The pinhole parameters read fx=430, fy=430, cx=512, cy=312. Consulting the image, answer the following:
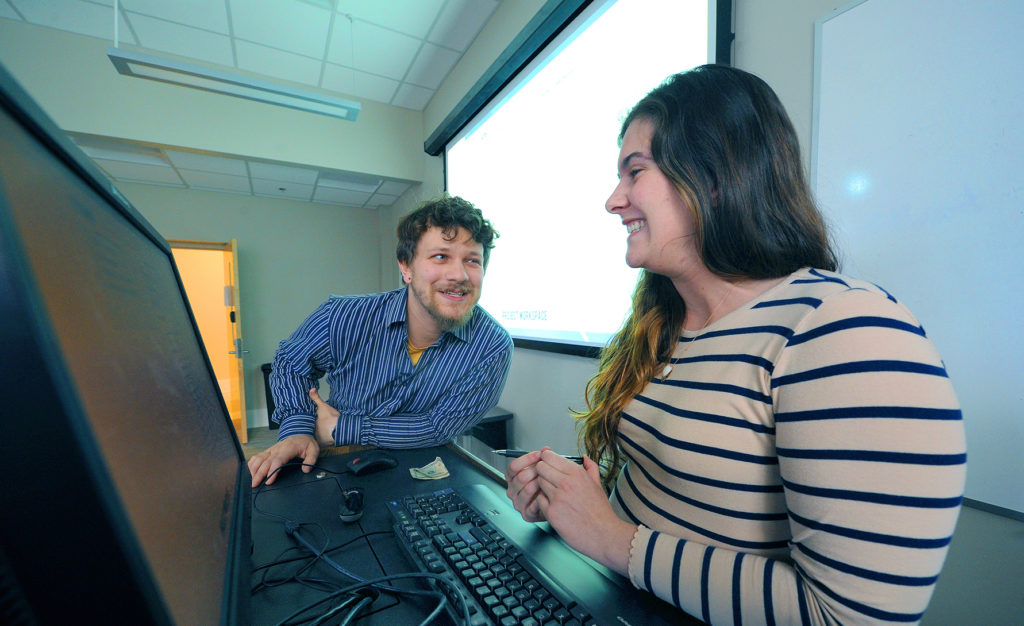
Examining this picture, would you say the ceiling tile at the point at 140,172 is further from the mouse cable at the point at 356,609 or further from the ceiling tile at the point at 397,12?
the mouse cable at the point at 356,609

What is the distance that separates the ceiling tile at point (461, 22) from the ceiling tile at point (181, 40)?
133cm

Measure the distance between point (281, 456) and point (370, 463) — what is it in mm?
185

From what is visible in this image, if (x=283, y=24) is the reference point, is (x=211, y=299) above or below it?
below

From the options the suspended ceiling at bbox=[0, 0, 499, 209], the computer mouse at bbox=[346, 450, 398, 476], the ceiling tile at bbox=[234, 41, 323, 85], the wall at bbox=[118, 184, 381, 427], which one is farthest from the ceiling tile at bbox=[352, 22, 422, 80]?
the computer mouse at bbox=[346, 450, 398, 476]

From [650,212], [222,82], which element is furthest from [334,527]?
[222,82]

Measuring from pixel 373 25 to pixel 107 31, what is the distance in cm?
164

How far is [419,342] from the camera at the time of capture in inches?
59.6

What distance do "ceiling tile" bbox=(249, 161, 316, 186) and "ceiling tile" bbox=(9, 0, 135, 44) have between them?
122 centimetres

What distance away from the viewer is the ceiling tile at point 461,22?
2438 millimetres

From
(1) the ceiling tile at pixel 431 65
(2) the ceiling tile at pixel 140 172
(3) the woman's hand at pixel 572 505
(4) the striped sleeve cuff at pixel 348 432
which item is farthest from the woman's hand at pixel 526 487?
(2) the ceiling tile at pixel 140 172

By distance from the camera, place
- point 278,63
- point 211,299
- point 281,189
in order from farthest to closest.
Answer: point 211,299
point 281,189
point 278,63

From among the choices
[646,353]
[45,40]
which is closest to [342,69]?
[45,40]

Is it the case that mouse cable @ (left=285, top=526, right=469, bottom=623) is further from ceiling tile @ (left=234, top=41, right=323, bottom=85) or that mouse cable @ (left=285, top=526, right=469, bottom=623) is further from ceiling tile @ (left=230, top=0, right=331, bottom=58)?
ceiling tile @ (left=234, top=41, right=323, bottom=85)

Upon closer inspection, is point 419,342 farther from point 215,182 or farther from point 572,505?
point 215,182
